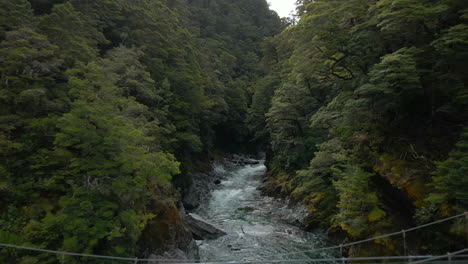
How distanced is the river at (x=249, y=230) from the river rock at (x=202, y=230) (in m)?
0.32

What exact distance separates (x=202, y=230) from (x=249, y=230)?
87.6 inches

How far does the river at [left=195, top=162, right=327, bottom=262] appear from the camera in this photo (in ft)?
35.3

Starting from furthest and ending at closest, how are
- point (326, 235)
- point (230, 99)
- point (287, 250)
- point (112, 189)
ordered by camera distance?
1. point (230, 99)
2. point (326, 235)
3. point (287, 250)
4. point (112, 189)

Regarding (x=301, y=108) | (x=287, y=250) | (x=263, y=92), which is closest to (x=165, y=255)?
(x=287, y=250)

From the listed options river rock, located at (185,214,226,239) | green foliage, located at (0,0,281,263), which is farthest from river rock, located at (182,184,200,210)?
green foliage, located at (0,0,281,263)

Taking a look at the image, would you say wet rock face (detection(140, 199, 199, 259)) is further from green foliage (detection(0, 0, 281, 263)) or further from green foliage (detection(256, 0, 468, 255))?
green foliage (detection(256, 0, 468, 255))

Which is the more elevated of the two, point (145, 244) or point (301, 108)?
point (301, 108)

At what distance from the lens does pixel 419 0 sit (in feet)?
26.6

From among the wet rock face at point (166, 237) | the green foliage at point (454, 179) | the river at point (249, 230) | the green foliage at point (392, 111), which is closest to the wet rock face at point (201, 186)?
the river at point (249, 230)

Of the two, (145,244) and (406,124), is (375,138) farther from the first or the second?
(145,244)

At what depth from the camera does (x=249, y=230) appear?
1313cm

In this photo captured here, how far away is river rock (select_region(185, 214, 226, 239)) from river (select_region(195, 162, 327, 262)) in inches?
12.7

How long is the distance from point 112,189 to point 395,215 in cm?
816

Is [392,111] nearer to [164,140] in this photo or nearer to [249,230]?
[249,230]
